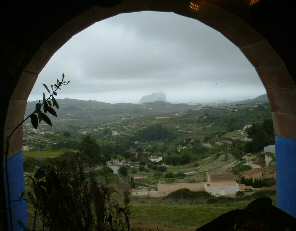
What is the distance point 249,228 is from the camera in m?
1.61

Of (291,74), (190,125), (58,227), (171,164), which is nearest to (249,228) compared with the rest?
(58,227)

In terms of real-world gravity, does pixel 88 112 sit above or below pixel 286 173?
below

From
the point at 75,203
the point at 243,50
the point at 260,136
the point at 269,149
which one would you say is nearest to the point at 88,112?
the point at 260,136

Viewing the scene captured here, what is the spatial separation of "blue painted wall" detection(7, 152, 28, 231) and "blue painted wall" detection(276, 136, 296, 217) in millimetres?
1877

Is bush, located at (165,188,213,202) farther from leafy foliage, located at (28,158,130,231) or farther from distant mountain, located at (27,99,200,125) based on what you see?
distant mountain, located at (27,99,200,125)

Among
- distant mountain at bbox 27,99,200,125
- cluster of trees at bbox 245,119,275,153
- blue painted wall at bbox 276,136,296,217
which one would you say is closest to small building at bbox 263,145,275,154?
cluster of trees at bbox 245,119,275,153

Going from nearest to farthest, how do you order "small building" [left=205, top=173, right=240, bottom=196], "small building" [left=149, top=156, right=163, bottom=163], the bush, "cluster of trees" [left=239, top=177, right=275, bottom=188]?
1. the bush
2. "cluster of trees" [left=239, top=177, right=275, bottom=188]
3. "small building" [left=205, top=173, right=240, bottom=196]
4. "small building" [left=149, top=156, right=163, bottom=163]

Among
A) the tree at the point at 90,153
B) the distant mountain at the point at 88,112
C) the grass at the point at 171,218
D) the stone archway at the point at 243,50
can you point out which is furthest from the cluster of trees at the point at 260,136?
the tree at the point at 90,153

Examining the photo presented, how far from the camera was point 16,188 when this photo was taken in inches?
108

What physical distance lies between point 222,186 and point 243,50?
6.82 metres

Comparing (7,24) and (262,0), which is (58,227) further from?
(262,0)

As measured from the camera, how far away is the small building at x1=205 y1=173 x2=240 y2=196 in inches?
343

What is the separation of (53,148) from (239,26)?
326cm

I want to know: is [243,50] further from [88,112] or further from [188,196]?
[88,112]
